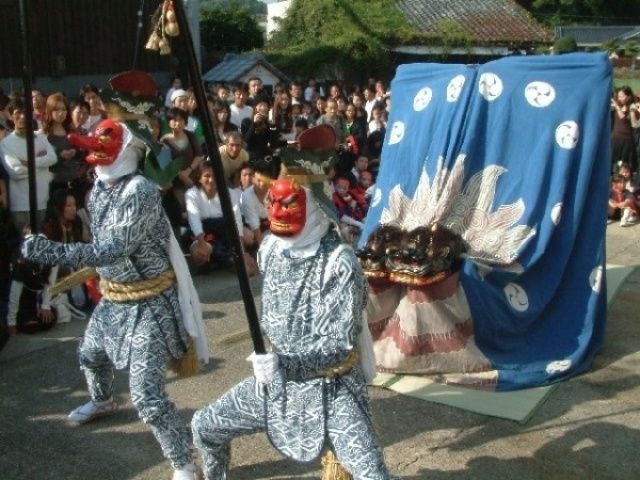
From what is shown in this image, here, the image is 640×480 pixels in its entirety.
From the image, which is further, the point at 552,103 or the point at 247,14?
the point at 247,14

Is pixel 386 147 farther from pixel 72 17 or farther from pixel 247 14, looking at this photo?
pixel 247 14

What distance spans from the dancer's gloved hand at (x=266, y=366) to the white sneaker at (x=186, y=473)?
0.99 metres

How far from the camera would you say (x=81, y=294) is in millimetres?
6008

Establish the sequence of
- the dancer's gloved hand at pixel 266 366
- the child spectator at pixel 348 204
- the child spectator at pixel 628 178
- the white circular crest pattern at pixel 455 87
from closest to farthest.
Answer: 1. the dancer's gloved hand at pixel 266 366
2. the white circular crest pattern at pixel 455 87
3. the child spectator at pixel 348 204
4. the child spectator at pixel 628 178

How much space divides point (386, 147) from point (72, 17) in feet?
32.2

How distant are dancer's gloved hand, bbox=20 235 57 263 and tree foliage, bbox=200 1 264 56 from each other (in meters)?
19.0

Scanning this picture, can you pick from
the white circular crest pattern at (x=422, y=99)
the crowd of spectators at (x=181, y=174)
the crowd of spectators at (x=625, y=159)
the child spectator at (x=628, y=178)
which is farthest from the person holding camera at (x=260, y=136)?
the child spectator at (x=628, y=178)

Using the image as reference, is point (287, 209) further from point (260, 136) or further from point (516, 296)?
point (260, 136)

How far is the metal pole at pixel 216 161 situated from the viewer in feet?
7.43

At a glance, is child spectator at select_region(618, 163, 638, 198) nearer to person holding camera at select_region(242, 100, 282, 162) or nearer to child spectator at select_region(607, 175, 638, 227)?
child spectator at select_region(607, 175, 638, 227)

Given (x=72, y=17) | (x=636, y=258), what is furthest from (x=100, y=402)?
(x=72, y=17)

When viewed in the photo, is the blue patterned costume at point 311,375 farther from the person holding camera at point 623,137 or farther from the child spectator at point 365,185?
the person holding camera at point 623,137

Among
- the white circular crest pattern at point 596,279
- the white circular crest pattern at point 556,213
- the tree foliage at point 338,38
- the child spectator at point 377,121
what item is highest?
the tree foliage at point 338,38

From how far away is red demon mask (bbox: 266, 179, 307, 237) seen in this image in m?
2.88
